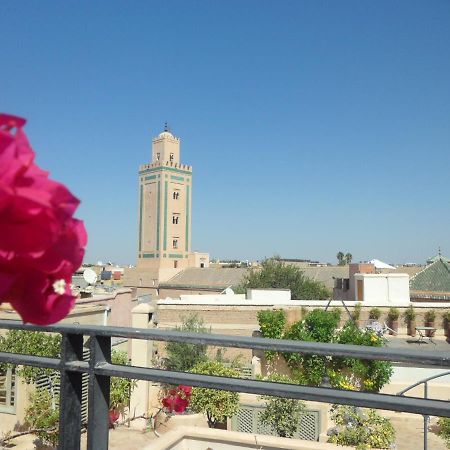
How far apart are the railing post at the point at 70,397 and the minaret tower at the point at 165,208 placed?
4913 centimetres

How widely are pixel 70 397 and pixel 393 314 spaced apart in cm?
2187

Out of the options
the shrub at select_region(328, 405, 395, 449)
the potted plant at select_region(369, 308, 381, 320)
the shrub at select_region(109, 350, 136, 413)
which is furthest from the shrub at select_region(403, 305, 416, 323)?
the shrub at select_region(328, 405, 395, 449)

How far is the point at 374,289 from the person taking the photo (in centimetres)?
2431

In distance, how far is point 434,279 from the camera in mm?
29719

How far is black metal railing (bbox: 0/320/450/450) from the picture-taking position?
1.17 m

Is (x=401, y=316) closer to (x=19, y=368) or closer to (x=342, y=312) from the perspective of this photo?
(x=342, y=312)

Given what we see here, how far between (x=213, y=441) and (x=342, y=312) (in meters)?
19.2

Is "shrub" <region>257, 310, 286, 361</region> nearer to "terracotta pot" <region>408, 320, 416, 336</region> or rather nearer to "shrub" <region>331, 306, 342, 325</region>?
"shrub" <region>331, 306, 342, 325</region>

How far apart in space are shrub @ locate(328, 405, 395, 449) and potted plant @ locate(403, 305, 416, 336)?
1567 centimetres

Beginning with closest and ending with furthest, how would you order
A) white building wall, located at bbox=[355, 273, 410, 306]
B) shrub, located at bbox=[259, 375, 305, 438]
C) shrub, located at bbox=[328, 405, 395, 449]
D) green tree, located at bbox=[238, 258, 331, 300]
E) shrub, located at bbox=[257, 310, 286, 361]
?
shrub, located at bbox=[328, 405, 395, 449], shrub, located at bbox=[259, 375, 305, 438], shrub, located at bbox=[257, 310, 286, 361], white building wall, located at bbox=[355, 273, 410, 306], green tree, located at bbox=[238, 258, 331, 300]

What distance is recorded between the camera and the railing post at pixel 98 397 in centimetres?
150

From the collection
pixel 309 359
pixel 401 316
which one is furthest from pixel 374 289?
pixel 309 359

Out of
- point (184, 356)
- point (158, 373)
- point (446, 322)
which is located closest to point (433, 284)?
point (446, 322)

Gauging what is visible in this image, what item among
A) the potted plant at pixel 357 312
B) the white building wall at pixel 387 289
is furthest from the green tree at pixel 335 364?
the white building wall at pixel 387 289
